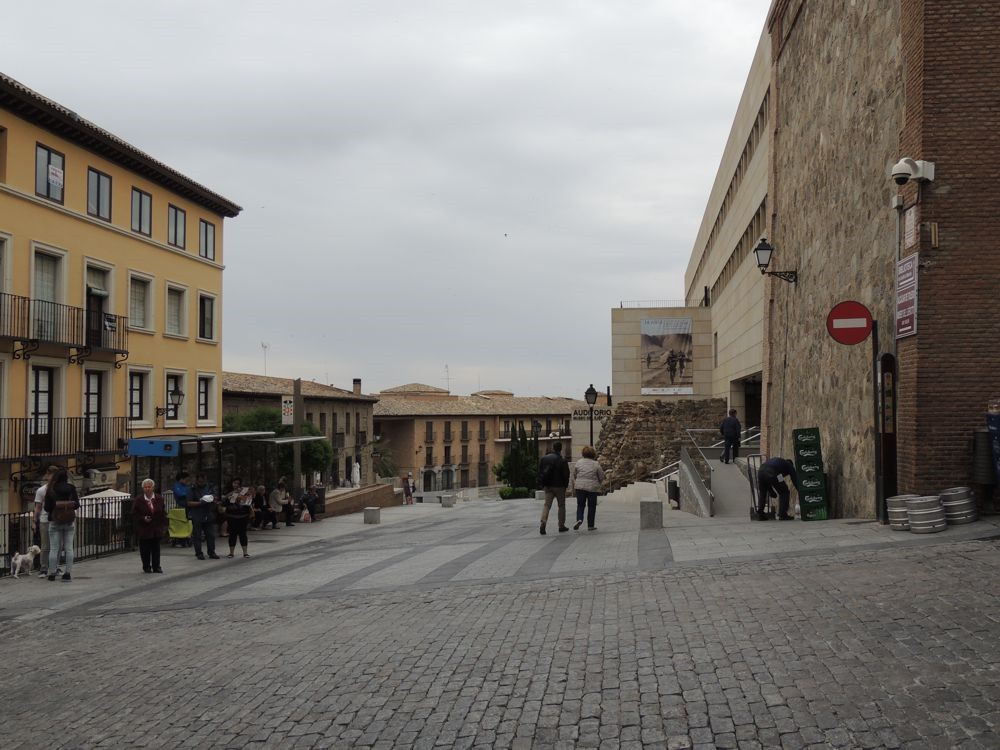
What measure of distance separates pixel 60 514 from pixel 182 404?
70.4ft

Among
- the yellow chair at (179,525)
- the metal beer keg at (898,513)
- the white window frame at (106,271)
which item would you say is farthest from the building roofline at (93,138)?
the metal beer keg at (898,513)

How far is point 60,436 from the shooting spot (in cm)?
2653

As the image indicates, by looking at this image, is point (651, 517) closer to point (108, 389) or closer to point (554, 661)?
point (554, 661)

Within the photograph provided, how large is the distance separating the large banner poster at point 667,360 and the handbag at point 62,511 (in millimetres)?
36712

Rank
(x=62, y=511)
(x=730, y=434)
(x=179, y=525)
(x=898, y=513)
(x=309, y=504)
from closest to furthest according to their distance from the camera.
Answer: (x=898, y=513)
(x=62, y=511)
(x=179, y=525)
(x=730, y=434)
(x=309, y=504)

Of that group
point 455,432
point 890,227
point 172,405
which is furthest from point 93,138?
point 455,432

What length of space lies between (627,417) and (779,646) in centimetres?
3236

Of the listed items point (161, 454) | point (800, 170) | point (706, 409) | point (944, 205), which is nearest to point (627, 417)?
point (706, 409)

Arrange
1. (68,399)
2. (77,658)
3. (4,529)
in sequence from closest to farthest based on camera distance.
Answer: (77,658)
(4,529)
(68,399)

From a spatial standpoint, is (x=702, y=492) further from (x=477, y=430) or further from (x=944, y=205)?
(x=477, y=430)

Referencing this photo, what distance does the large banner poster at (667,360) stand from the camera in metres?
47.1

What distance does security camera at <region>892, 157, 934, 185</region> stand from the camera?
11.7 m

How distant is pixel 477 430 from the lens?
3593 inches

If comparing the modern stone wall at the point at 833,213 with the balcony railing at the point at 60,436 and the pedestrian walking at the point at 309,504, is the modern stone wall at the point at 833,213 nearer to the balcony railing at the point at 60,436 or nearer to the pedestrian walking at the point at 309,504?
the pedestrian walking at the point at 309,504
